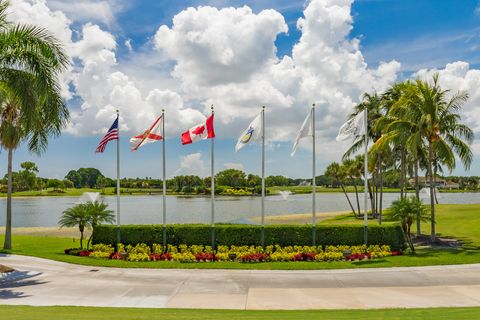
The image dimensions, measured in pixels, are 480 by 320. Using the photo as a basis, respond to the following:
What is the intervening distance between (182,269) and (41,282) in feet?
22.9

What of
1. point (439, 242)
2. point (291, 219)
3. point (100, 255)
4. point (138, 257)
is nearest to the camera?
point (138, 257)

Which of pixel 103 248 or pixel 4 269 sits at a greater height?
pixel 103 248

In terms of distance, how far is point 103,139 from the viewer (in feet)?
92.9

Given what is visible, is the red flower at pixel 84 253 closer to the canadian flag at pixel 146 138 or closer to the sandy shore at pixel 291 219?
the canadian flag at pixel 146 138

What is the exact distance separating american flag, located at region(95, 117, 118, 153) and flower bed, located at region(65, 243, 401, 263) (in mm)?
6342

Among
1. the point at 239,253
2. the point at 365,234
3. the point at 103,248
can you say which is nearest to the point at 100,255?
the point at 103,248

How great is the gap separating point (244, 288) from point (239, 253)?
8177 millimetres

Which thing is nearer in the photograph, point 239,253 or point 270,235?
point 239,253

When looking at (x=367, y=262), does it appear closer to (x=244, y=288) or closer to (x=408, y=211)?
(x=408, y=211)

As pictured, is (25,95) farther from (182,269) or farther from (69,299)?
(182,269)

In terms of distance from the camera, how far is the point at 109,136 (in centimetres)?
2869

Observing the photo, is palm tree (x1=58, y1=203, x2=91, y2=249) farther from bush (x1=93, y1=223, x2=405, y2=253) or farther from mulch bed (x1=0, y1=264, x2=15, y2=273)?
mulch bed (x1=0, y1=264, x2=15, y2=273)

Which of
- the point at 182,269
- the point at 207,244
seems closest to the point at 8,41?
the point at 182,269

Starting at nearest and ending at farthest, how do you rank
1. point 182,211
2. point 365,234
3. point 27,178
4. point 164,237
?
point 365,234 → point 164,237 → point 182,211 → point 27,178
